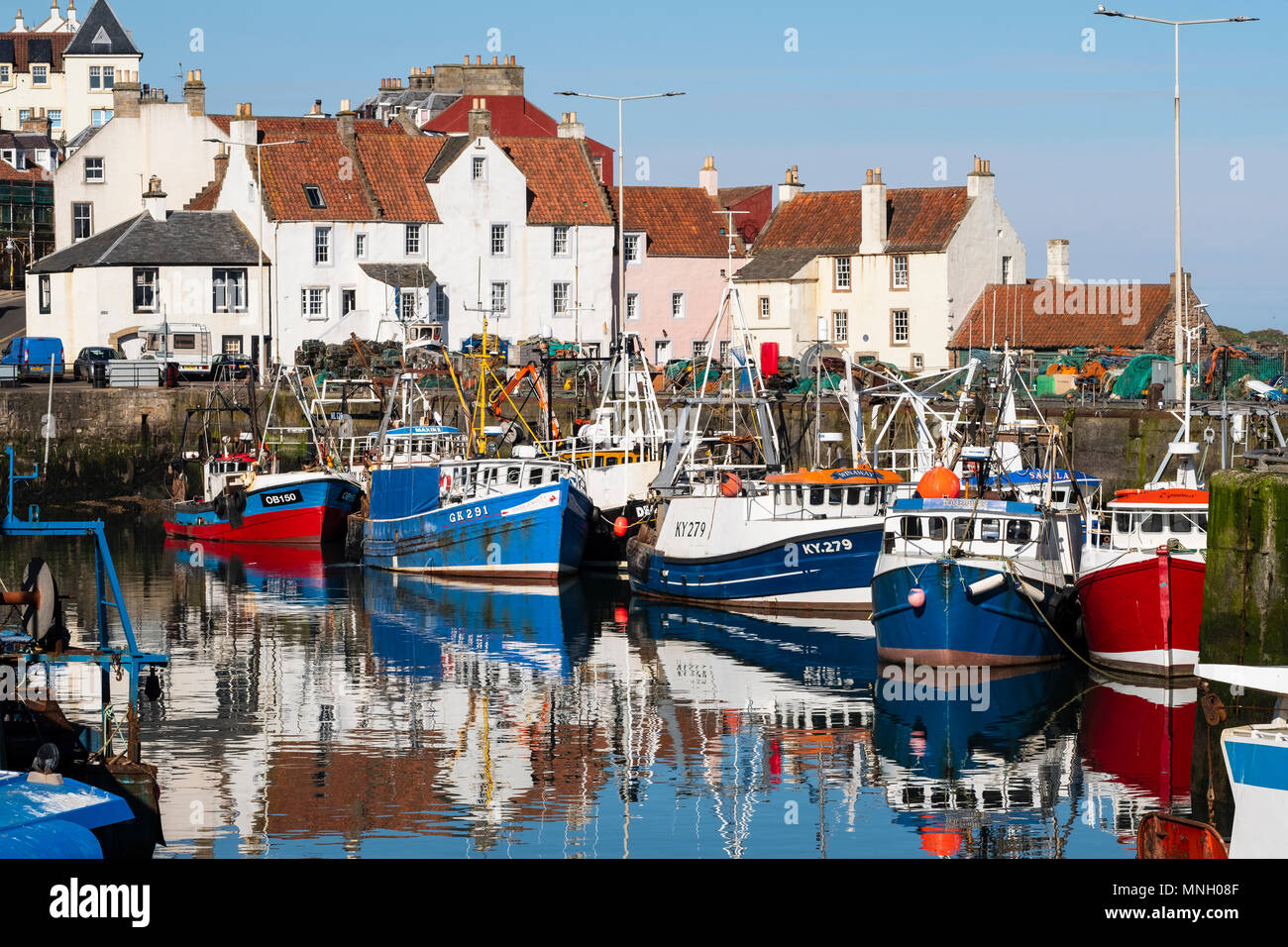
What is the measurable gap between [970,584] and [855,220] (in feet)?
135

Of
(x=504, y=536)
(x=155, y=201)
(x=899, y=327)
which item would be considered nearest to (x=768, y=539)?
(x=504, y=536)

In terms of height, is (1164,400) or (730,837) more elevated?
(1164,400)

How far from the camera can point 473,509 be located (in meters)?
42.5

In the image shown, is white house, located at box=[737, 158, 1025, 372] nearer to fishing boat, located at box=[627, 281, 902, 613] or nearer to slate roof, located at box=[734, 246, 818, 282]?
slate roof, located at box=[734, 246, 818, 282]

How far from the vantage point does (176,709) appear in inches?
1027

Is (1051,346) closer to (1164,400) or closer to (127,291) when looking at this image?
(1164,400)

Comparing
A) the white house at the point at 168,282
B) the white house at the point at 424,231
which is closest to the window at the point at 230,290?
the white house at the point at 168,282

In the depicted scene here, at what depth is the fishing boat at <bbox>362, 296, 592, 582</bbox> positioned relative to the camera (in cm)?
4162

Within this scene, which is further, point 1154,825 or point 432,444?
point 432,444

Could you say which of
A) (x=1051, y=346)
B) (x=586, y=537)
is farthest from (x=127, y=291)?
(x=1051, y=346)

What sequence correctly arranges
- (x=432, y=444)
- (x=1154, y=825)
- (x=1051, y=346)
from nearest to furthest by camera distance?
(x=1154, y=825) → (x=432, y=444) → (x=1051, y=346)

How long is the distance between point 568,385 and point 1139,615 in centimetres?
3103

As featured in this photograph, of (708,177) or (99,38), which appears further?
(99,38)

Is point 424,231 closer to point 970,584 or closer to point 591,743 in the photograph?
point 970,584
